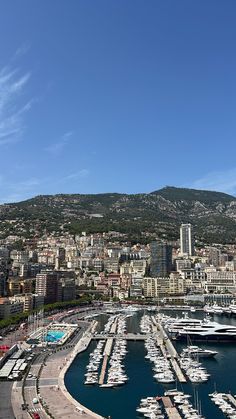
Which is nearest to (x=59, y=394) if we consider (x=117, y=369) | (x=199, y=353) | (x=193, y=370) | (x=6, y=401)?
(x=6, y=401)

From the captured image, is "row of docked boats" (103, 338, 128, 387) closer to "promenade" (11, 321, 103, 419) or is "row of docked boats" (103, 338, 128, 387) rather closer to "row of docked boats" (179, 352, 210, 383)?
"promenade" (11, 321, 103, 419)

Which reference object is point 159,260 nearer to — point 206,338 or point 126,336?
point 206,338

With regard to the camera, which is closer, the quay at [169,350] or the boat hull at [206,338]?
the quay at [169,350]

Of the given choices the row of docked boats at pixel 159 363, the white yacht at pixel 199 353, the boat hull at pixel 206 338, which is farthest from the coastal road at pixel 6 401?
the boat hull at pixel 206 338

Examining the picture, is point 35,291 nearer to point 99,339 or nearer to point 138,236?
point 99,339

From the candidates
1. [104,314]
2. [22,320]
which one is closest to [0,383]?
[22,320]

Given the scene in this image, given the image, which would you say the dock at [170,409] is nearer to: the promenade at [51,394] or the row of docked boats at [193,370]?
the promenade at [51,394]
